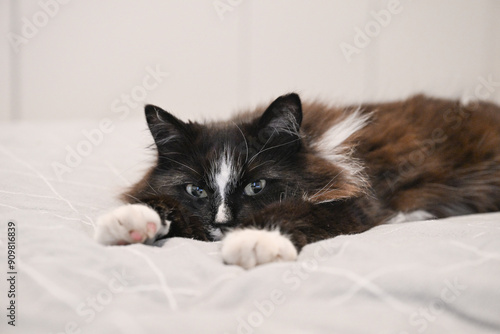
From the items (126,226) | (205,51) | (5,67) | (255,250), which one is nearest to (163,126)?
(126,226)

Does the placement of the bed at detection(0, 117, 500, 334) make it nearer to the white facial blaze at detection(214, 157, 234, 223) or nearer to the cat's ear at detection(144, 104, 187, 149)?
the white facial blaze at detection(214, 157, 234, 223)

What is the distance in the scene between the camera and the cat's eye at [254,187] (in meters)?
1.52

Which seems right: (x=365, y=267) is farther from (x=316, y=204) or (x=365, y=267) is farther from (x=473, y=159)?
(x=473, y=159)

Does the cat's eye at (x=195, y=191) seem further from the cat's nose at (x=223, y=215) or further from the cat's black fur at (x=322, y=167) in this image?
the cat's nose at (x=223, y=215)

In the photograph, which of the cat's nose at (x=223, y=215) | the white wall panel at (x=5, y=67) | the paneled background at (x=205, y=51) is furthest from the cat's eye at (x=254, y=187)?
the white wall panel at (x=5, y=67)

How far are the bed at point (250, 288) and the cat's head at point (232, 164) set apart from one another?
0.30 m

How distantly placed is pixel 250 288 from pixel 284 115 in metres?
0.82

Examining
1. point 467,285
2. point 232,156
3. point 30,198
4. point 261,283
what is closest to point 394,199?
point 232,156

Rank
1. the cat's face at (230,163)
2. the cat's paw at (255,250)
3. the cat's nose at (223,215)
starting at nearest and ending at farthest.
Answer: the cat's paw at (255,250)
the cat's nose at (223,215)
the cat's face at (230,163)

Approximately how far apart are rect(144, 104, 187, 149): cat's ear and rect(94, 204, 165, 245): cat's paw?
47 cm

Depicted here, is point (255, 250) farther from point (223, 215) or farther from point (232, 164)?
point (232, 164)

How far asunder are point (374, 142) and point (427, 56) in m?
2.94

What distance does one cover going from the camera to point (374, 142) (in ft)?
6.64

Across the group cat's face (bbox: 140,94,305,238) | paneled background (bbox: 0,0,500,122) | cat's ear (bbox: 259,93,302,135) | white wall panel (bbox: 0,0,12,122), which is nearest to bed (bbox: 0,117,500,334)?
cat's face (bbox: 140,94,305,238)
